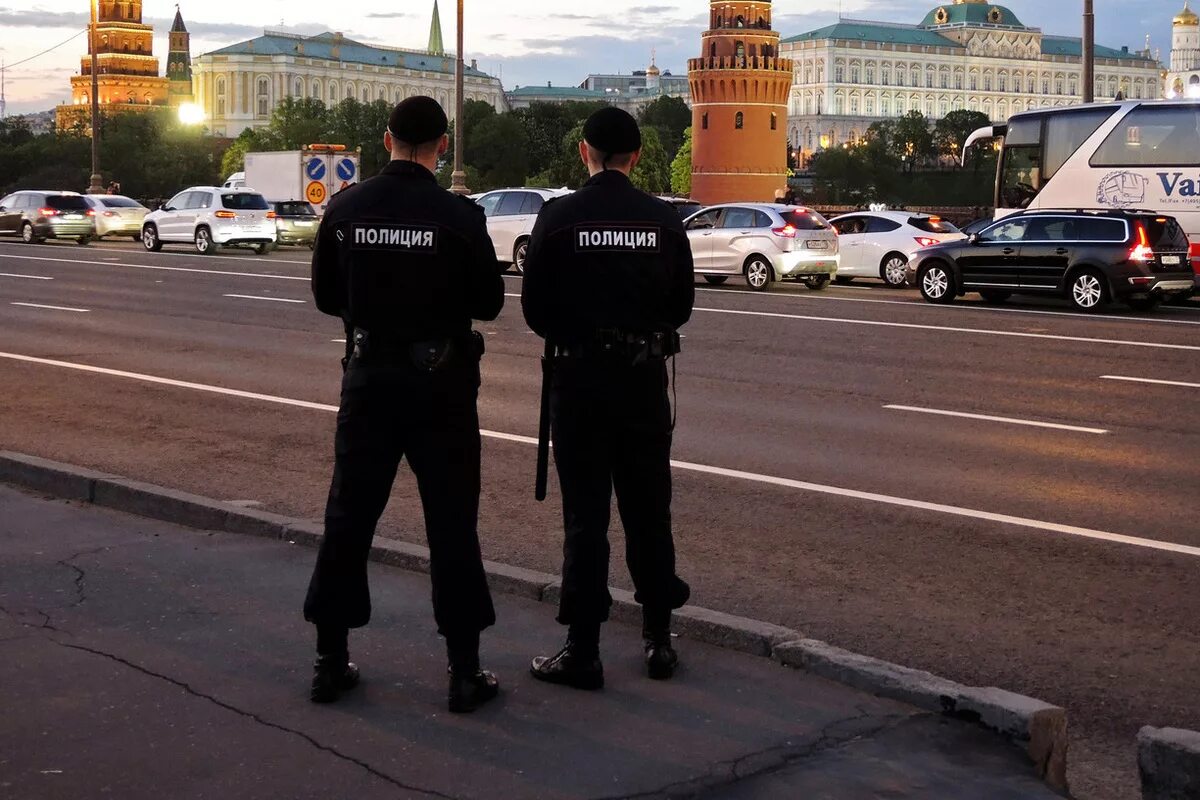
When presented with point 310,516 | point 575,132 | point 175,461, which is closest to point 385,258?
point 310,516

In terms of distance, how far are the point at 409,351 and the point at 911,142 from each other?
14924 centimetres

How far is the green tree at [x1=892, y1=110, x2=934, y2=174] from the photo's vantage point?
14925 centimetres

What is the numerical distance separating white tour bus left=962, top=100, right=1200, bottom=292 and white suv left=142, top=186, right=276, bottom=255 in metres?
17.0

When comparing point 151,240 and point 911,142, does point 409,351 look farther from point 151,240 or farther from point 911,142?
point 911,142

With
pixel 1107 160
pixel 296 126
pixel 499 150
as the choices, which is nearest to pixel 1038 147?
pixel 1107 160

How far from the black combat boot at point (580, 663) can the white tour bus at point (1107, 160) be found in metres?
22.0

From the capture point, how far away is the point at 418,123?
193 inches

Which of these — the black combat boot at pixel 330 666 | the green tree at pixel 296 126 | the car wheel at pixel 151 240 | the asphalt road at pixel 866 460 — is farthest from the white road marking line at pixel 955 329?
the green tree at pixel 296 126

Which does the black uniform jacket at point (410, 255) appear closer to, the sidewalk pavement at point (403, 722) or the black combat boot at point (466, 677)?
the black combat boot at point (466, 677)

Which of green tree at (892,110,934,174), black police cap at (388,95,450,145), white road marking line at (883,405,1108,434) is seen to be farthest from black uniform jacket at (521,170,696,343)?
green tree at (892,110,934,174)

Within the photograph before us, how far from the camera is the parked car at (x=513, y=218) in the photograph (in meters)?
29.7

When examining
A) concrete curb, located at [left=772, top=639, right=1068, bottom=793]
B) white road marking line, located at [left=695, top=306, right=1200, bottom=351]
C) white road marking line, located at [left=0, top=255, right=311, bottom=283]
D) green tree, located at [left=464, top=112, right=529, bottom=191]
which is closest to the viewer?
concrete curb, located at [left=772, top=639, right=1068, bottom=793]

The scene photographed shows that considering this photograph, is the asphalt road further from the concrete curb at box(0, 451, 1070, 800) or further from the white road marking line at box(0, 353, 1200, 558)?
the concrete curb at box(0, 451, 1070, 800)

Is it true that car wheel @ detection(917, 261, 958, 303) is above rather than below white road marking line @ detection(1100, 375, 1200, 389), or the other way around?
above
